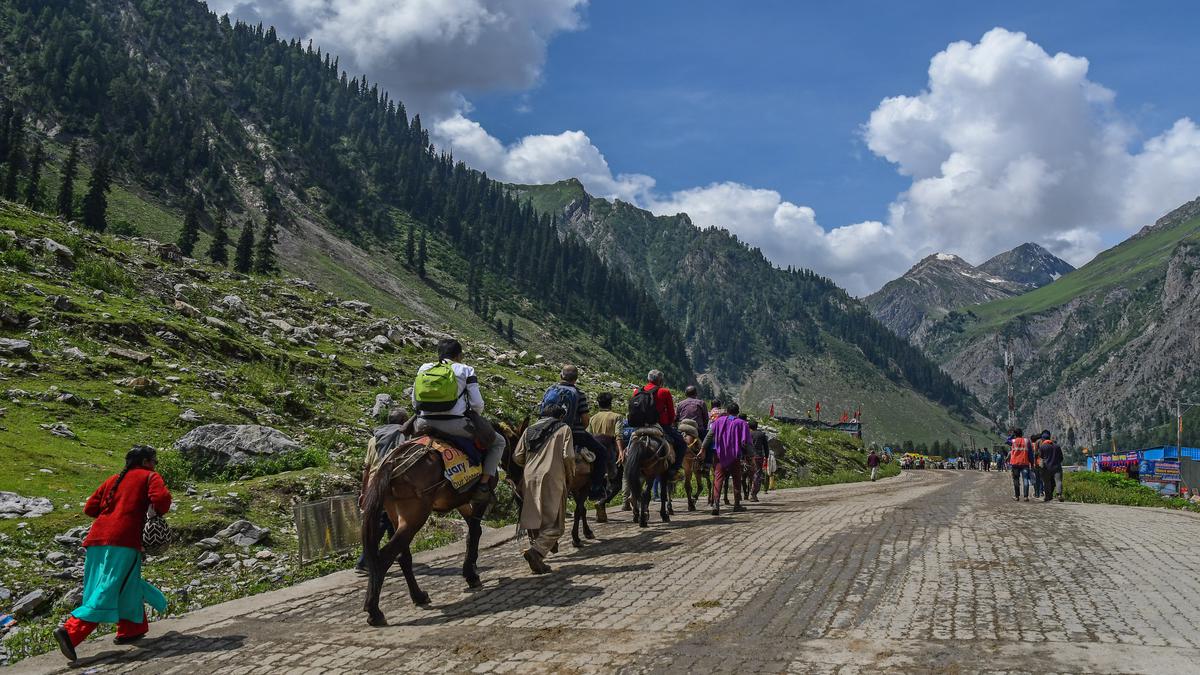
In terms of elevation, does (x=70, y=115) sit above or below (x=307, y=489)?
above

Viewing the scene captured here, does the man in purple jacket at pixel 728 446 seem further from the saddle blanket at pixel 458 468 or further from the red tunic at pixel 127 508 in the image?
the red tunic at pixel 127 508

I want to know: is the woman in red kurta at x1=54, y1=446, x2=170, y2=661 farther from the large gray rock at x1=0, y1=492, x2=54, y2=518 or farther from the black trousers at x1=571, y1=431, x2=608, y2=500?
the black trousers at x1=571, y1=431, x2=608, y2=500

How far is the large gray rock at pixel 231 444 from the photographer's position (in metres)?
14.1

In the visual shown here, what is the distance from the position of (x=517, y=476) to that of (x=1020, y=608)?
640cm

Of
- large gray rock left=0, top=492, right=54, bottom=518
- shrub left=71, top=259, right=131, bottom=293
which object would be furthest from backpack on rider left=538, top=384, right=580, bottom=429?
shrub left=71, top=259, right=131, bottom=293

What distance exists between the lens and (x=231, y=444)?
14617 millimetres

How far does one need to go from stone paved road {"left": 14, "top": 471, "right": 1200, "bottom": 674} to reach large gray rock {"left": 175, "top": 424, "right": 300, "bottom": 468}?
17.8 feet

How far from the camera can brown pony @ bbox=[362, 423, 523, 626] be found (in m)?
7.45

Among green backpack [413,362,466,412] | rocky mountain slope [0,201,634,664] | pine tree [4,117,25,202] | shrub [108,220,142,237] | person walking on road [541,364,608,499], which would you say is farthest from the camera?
shrub [108,220,142,237]

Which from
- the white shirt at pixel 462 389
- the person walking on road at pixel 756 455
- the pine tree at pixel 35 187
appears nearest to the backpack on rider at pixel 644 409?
the white shirt at pixel 462 389

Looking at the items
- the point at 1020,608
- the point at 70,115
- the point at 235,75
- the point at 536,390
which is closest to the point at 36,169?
the point at 70,115

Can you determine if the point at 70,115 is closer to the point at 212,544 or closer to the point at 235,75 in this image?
the point at 235,75

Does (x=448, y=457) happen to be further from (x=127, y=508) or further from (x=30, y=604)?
(x=30, y=604)

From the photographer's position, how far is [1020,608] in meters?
7.11
